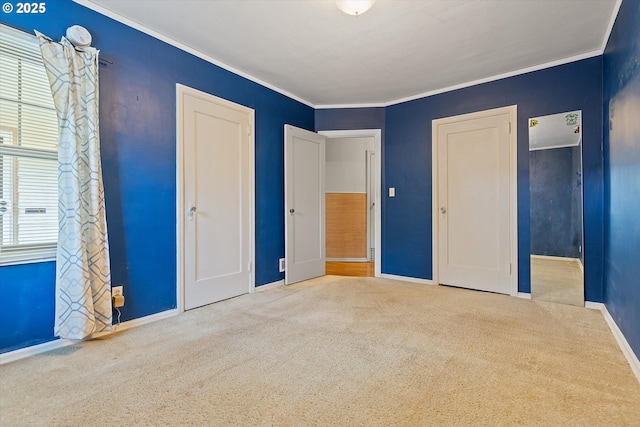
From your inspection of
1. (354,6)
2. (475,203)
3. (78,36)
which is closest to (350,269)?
(475,203)

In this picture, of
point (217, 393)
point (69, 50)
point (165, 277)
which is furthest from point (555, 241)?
point (69, 50)

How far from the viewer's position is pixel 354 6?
7.17 feet

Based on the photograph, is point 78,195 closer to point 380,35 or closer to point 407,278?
point 380,35

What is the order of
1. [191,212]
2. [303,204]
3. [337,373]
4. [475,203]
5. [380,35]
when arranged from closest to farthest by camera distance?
1. [337,373]
2. [380,35]
3. [191,212]
4. [475,203]
5. [303,204]

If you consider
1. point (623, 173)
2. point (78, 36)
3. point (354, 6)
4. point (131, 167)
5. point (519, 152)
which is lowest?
point (623, 173)

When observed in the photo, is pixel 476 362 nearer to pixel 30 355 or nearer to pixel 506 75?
pixel 30 355

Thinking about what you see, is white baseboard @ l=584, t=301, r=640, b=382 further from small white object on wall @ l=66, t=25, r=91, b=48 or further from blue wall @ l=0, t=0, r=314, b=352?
small white object on wall @ l=66, t=25, r=91, b=48

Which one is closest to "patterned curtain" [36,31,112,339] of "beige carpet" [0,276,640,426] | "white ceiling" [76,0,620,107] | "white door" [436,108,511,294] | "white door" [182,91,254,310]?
"beige carpet" [0,276,640,426]

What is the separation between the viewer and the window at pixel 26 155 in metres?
1.94

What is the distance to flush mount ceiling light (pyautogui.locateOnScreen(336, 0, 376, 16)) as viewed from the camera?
2.15 meters

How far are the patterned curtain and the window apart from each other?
0.36 feet

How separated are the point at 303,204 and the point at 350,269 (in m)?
1.59

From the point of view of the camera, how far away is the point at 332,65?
3221 millimetres

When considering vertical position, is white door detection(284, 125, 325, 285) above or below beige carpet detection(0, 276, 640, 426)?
above
